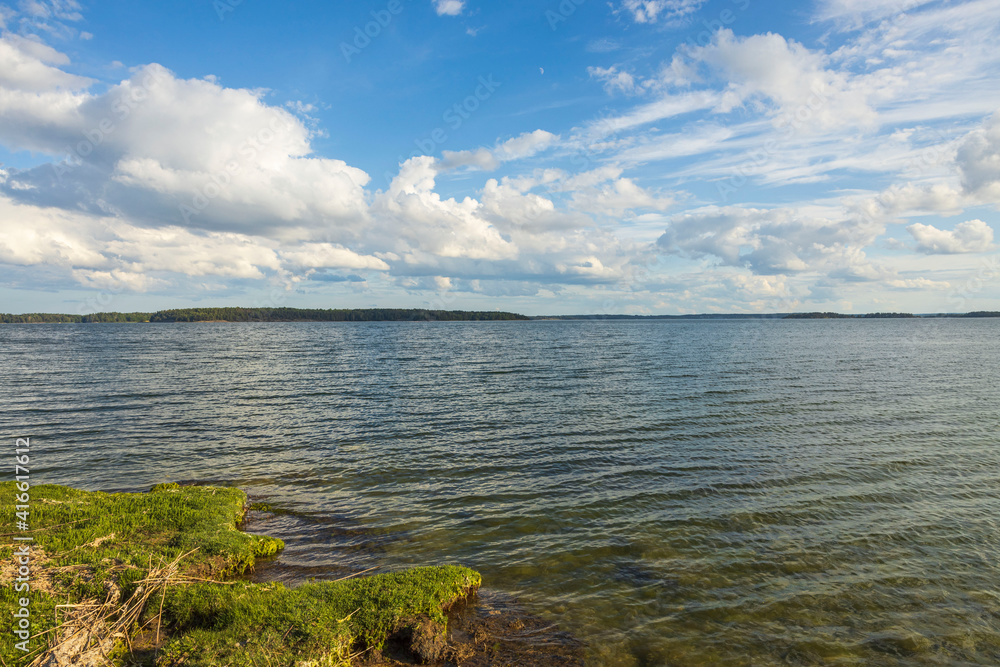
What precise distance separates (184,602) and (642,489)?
47.3 feet

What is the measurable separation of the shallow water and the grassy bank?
2.16 meters

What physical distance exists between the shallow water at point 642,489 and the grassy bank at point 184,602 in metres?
2.16

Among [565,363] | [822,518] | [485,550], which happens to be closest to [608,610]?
[485,550]

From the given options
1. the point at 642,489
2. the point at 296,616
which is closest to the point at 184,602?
the point at 296,616

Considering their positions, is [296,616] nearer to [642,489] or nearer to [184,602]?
[184,602]

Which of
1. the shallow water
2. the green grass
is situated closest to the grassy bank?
the green grass

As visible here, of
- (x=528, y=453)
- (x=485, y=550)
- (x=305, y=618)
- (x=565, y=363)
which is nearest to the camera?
(x=305, y=618)

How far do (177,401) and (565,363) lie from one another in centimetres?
4353

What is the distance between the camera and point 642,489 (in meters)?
17.8

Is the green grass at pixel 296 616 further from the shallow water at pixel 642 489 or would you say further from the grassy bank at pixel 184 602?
the shallow water at pixel 642 489

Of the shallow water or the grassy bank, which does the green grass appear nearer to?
the grassy bank

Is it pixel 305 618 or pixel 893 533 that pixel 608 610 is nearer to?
pixel 305 618

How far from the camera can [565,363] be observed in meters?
63.7

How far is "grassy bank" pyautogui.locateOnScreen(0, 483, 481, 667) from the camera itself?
815 cm
